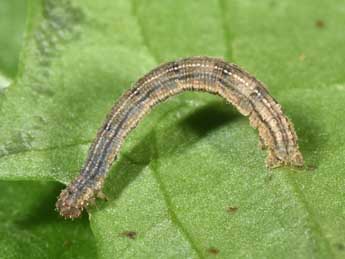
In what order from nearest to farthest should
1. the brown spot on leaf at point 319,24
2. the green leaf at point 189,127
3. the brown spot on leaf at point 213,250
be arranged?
the brown spot on leaf at point 213,250 → the green leaf at point 189,127 → the brown spot on leaf at point 319,24

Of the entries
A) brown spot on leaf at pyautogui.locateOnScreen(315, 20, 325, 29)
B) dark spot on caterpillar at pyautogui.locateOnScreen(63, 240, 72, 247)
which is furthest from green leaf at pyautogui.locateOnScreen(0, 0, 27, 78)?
brown spot on leaf at pyautogui.locateOnScreen(315, 20, 325, 29)

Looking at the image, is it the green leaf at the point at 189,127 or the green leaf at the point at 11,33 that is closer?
the green leaf at the point at 189,127

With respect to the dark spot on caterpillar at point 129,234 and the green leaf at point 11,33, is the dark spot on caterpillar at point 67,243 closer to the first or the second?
the dark spot on caterpillar at point 129,234

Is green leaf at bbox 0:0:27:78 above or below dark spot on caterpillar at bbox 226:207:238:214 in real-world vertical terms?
above

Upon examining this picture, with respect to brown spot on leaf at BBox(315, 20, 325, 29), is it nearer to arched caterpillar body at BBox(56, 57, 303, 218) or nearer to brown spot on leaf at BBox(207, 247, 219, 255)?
arched caterpillar body at BBox(56, 57, 303, 218)

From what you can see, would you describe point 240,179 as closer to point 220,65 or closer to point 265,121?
point 265,121

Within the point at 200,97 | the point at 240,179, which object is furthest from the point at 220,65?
the point at 240,179

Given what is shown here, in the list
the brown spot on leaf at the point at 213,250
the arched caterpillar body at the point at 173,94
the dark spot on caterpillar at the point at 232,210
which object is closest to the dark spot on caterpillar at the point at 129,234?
the arched caterpillar body at the point at 173,94
